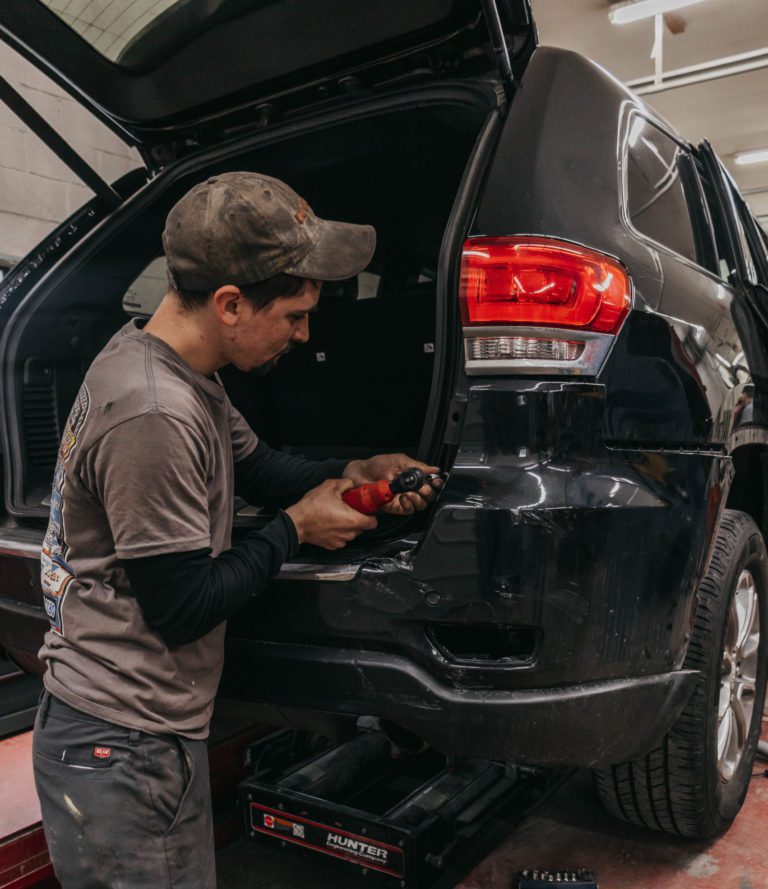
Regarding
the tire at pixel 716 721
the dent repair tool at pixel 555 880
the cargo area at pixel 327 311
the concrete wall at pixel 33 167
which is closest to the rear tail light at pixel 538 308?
the cargo area at pixel 327 311

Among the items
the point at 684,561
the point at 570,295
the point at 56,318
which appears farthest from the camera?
the point at 56,318

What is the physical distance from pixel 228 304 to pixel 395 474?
0.44m

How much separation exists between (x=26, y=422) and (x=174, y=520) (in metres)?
1.23

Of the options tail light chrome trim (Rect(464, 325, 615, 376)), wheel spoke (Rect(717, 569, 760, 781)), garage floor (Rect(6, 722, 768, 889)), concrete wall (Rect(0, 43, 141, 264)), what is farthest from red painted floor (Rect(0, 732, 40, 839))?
concrete wall (Rect(0, 43, 141, 264))

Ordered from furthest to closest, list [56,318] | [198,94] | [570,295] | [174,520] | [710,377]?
Result: 1. [56,318]
2. [198,94]
3. [710,377]
4. [570,295]
5. [174,520]

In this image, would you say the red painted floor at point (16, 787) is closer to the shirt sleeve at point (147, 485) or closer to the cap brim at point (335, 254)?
the shirt sleeve at point (147, 485)

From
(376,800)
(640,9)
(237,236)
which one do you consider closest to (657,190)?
(237,236)

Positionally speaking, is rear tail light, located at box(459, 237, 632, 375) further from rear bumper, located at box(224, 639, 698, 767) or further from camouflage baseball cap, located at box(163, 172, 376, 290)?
rear bumper, located at box(224, 639, 698, 767)

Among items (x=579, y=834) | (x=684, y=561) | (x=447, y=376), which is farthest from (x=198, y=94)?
(x=579, y=834)

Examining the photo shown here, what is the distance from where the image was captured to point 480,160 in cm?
162

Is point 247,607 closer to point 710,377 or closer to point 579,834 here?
point 710,377

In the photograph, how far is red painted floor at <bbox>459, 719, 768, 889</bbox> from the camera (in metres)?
2.00

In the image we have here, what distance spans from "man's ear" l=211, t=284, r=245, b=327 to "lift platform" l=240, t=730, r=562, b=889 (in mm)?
1149

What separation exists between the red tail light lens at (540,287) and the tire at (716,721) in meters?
0.70
